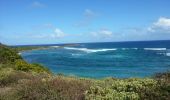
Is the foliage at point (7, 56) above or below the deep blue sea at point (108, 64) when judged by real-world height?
above

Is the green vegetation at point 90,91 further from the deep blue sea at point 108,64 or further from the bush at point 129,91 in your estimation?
the deep blue sea at point 108,64

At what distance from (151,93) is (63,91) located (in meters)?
2.31

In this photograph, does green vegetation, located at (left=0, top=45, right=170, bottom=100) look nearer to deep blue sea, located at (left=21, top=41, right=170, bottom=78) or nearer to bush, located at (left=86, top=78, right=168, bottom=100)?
bush, located at (left=86, top=78, right=168, bottom=100)

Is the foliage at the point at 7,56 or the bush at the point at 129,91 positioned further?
the foliage at the point at 7,56

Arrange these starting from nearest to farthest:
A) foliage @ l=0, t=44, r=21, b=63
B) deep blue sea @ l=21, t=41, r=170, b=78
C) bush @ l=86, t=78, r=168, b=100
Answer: bush @ l=86, t=78, r=168, b=100 < foliage @ l=0, t=44, r=21, b=63 < deep blue sea @ l=21, t=41, r=170, b=78

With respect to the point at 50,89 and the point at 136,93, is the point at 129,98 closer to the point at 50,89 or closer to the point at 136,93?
the point at 136,93

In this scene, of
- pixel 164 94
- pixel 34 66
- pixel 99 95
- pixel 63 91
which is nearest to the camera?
pixel 164 94

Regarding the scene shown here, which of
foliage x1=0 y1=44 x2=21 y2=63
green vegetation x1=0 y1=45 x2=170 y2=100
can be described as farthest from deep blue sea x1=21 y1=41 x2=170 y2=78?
foliage x1=0 y1=44 x2=21 y2=63

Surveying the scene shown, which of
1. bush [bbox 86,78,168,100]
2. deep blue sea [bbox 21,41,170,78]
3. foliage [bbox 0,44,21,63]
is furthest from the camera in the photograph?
deep blue sea [bbox 21,41,170,78]

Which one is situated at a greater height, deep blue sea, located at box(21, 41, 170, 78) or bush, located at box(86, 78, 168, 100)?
bush, located at box(86, 78, 168, 100)

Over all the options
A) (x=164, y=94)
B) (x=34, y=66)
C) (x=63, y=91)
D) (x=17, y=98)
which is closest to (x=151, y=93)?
(x=164, y=94)

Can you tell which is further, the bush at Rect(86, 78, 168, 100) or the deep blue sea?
the deep blue sea

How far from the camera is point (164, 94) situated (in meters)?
8.27

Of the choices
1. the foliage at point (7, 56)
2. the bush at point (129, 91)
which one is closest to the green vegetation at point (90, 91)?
the bush at point (129, 91)
